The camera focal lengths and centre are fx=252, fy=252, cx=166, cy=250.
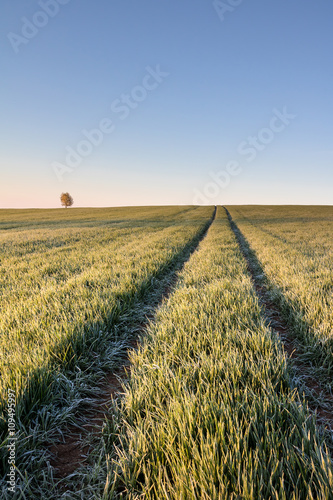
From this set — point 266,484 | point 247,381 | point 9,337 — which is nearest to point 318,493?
point 266,484

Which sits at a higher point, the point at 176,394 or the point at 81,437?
the point at 176,394

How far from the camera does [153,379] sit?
237 cm

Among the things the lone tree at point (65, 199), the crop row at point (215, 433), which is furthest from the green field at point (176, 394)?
the lone tree at point (65, 199)

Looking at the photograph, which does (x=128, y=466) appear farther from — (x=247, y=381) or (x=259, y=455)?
(x=247, y=381)

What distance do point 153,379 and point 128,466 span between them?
789 millimetres
